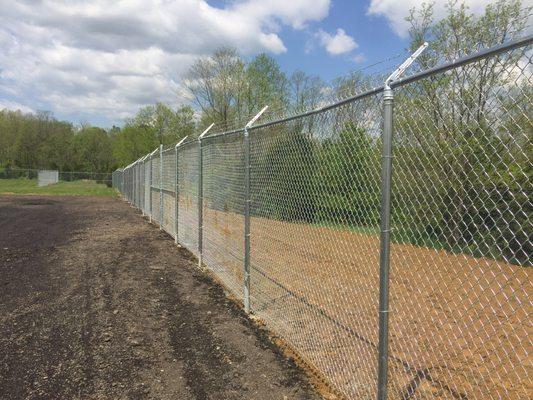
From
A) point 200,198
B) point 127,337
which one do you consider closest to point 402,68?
point 127,337

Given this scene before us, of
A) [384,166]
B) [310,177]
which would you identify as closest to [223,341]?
[310,177]

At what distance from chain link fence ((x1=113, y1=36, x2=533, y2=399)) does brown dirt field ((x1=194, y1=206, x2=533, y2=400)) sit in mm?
18

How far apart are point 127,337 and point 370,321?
2629mm

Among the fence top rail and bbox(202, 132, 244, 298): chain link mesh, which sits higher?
the fence top rail

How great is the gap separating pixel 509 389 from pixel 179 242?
8010mm

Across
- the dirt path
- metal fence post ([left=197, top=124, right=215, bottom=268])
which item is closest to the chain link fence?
metal fence post ([left=197, top=124, right=215, bottom=268])

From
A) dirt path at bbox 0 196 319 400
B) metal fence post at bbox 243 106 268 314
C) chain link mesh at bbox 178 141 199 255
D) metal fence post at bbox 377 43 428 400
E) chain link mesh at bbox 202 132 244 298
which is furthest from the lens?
chain link mesh at bbox 178 141 199 255

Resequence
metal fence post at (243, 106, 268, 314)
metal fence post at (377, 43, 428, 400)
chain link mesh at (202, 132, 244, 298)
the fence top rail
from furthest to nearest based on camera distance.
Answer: chain link mesh at (202, 132, 244, 298) < metal fence post at (243, 106, 268, 314) < metal fence post at (377, 43, 428, 400) < the fence top rail

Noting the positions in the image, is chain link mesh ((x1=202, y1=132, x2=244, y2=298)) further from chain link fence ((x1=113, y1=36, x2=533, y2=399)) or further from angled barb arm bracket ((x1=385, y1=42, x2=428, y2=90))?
angled barb arm bracket ((x1=385, y1=42, x2=428, y2=90))

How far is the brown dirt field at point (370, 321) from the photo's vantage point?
337 centimetres

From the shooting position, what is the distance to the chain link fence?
7.22ft

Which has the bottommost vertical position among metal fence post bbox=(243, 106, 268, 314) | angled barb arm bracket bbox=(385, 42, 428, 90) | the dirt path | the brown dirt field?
the dirt path

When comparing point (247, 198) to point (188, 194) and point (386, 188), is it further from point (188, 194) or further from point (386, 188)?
point (188, 194)

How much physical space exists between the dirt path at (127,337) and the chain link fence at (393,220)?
41cm
